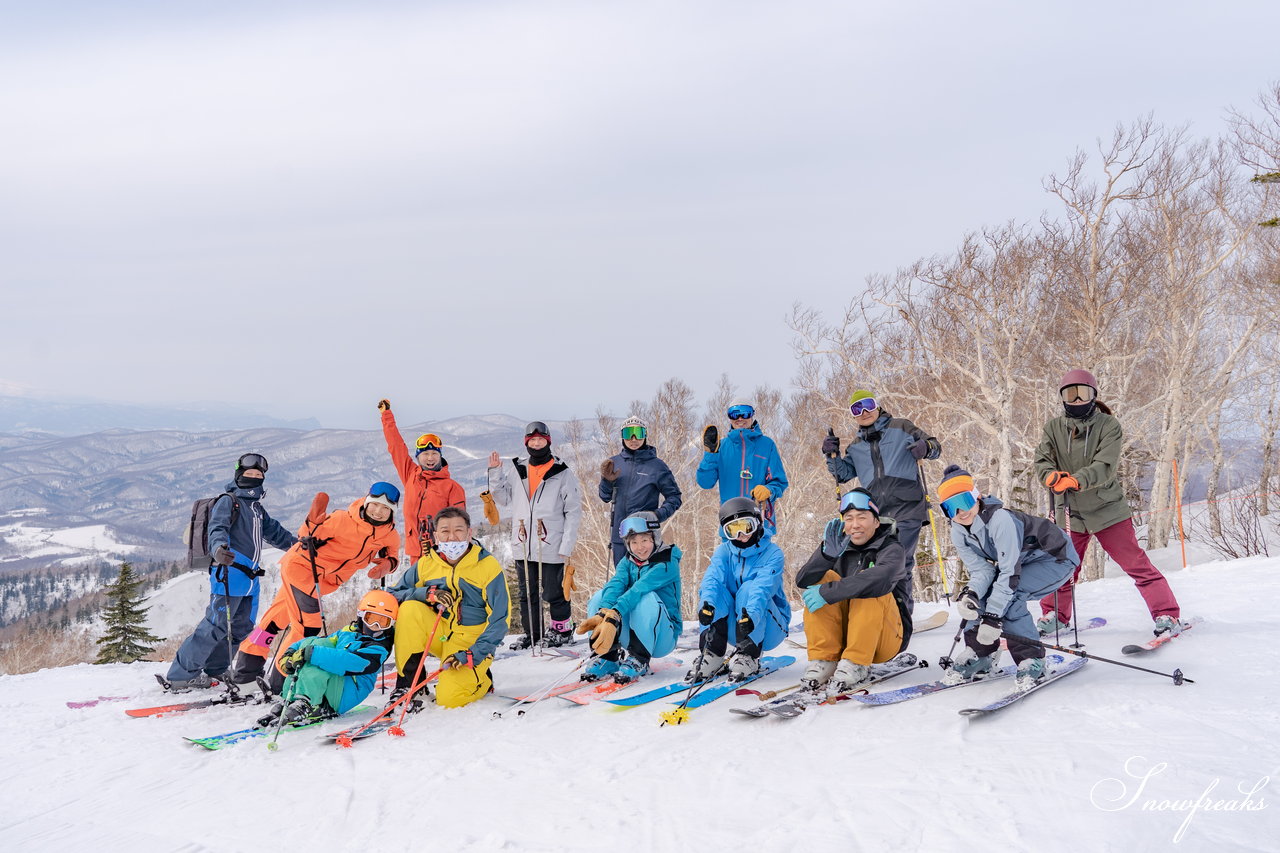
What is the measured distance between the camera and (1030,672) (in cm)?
443

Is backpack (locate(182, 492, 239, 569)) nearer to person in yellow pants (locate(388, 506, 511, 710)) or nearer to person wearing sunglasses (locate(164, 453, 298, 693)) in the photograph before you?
person wearing sunglasses (locate(164, 453, 298, 693))

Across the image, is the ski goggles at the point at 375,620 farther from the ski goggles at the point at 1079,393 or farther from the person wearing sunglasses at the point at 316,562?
the ski goggles at the point at 1079,393

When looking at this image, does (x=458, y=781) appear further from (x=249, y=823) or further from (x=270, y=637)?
(x=270, y=637)

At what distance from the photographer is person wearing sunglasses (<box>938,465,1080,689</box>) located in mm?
4535

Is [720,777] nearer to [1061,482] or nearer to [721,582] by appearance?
[721,582]

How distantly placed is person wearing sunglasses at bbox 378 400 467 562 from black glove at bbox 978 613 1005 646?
4199 millimetres

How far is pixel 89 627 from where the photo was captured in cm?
8225

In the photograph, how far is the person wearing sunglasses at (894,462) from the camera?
5824 millimetres

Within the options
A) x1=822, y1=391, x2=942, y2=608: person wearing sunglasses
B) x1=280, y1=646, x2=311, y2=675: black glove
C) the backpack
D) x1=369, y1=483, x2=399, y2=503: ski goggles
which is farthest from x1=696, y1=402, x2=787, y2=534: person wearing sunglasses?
the backpack

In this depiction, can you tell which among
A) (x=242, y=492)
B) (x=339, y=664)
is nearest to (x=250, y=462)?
(x=242, y=492)

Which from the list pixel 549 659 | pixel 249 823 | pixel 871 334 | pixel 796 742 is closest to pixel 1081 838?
pixel 796 742

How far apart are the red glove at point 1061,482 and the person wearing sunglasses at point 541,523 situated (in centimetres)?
381

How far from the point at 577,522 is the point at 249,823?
3.98 m

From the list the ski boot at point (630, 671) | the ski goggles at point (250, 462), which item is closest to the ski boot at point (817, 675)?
the ski boot at point (630, 671)
